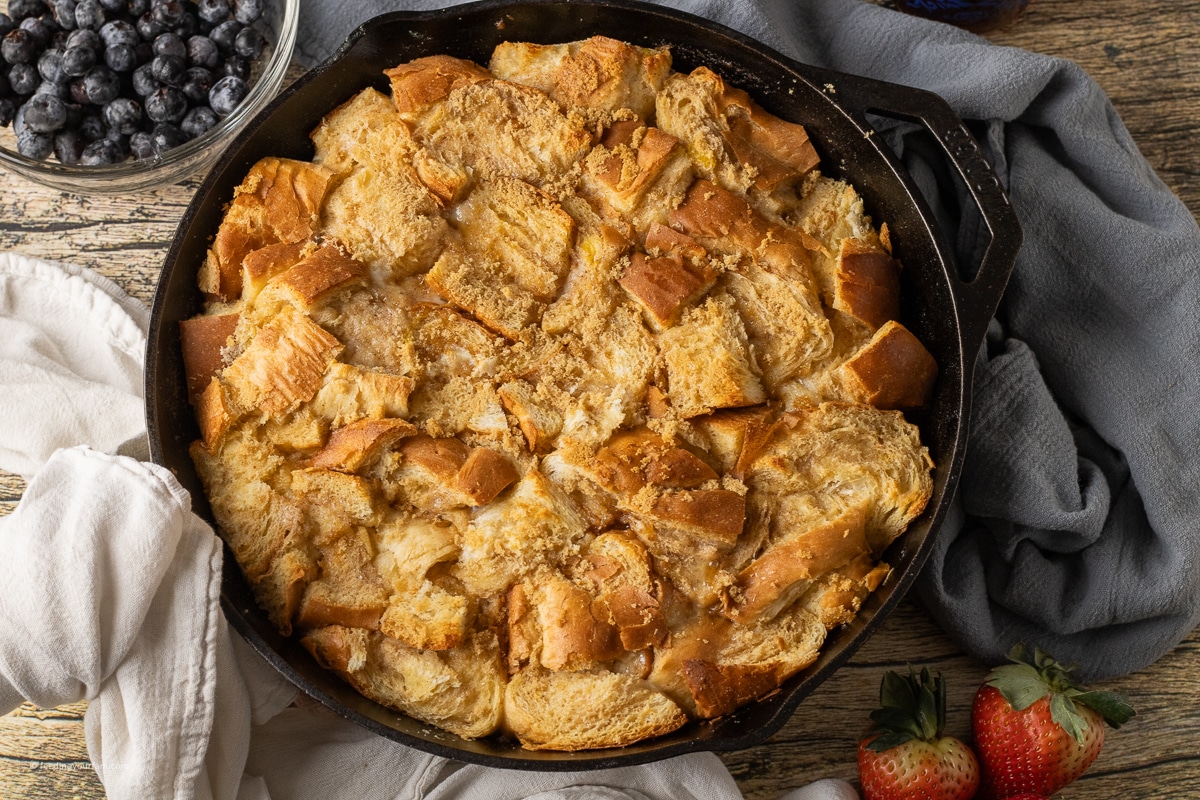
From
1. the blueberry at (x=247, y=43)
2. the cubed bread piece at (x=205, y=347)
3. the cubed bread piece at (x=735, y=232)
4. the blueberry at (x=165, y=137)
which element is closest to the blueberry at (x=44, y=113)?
the blueberry at (x=165, y=137)

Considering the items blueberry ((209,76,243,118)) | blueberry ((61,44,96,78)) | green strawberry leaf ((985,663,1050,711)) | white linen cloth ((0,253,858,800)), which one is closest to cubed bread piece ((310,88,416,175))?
blueberry ((209,76,243,118))

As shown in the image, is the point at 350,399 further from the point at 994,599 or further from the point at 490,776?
the point at 994,599

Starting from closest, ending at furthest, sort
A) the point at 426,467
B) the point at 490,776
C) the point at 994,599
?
1. the point at 426,467
2. the point at 490,776
3. the point at 994,599

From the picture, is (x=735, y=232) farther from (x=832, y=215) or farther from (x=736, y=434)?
(x=736, y=434)

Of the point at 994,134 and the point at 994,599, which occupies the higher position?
the point at 994,134

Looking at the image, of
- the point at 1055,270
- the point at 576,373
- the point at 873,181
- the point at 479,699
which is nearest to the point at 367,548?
the point at 479,699

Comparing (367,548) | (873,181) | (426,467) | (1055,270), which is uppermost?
(873,181)

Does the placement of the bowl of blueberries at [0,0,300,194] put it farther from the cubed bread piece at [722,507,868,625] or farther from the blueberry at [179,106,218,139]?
the cubed bread piece at [722,507,868,625]

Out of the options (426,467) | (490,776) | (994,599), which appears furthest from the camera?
(994,599)

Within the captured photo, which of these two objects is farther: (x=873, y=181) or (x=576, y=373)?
(x=873, y=181)
